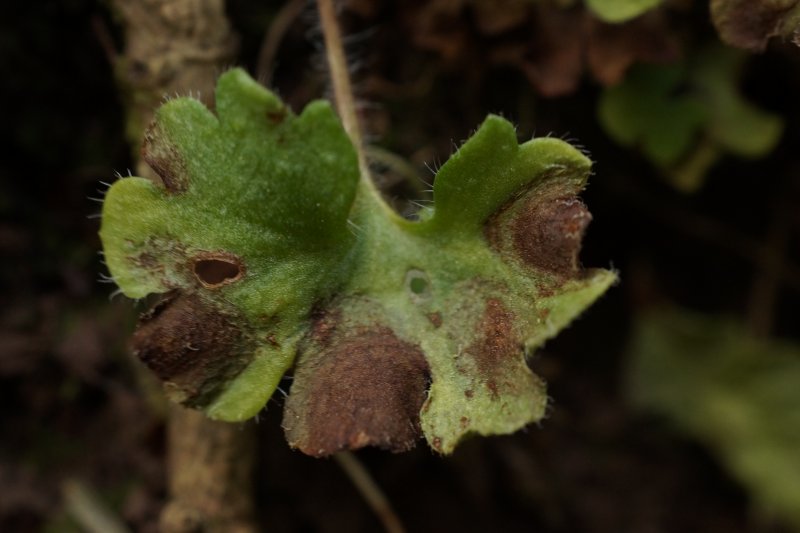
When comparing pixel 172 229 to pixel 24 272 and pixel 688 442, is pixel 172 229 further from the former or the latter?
pixel 688 442

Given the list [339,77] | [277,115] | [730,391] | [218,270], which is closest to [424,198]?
[339,77]

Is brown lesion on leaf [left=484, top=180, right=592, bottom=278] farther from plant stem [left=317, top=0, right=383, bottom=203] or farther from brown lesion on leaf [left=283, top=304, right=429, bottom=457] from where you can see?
plant stem [left=317, top=0, right=383, bottom=203]

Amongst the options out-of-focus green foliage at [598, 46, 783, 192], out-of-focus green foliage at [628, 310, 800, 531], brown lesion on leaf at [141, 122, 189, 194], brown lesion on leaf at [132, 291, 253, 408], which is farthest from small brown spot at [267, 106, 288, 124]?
out-of-focus green foliage at [628, 310, 800, 531]

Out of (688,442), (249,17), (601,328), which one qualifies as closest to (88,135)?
(249,17)

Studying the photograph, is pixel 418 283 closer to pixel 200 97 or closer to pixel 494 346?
pixel 494 346

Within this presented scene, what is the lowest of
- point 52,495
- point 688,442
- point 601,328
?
point 688,442

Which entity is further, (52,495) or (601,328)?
(601,328)

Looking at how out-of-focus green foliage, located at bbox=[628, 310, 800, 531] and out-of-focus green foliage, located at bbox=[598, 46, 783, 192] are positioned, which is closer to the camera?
out-of-focus green foliage, located at bbox=[598, 46, 783, 192]
